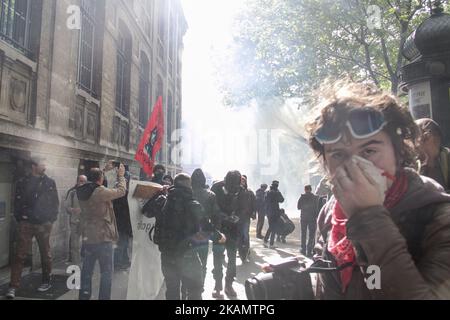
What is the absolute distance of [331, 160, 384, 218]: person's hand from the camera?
977mm

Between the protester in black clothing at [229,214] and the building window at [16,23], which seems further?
the building window at [16,23]

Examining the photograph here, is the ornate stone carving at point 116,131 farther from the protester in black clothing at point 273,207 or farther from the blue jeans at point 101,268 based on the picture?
the blue jeans at point 101,268

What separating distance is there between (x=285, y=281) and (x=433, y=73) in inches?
158

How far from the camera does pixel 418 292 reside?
0.92 m

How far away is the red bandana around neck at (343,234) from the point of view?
1089 mm

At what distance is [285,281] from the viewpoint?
1188 millimetres

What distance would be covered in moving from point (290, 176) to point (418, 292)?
61.3 m

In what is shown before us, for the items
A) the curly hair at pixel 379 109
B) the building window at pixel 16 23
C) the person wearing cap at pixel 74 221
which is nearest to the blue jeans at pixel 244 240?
the person wearing cap at pixel 74 221

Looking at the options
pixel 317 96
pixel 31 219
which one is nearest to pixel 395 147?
pixel 317 96

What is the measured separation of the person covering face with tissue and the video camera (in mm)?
Result: 60

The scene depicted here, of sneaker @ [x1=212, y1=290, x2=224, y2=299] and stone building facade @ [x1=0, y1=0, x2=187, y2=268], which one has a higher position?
stone building facade @ [x1=0, y1=0, x2=187, y2=268]

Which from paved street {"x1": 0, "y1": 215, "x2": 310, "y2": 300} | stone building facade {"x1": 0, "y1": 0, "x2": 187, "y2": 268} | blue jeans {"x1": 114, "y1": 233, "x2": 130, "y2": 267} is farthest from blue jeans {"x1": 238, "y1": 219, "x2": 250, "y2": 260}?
stone building facade {"x1": 0, "y1": 0, "x2": 187, "y2": 268}

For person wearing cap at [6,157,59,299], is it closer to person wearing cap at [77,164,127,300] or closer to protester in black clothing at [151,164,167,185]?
person wearing cap at [77,164,127,300]

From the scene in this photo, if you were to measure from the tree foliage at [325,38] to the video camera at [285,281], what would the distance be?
10343 millimetres
